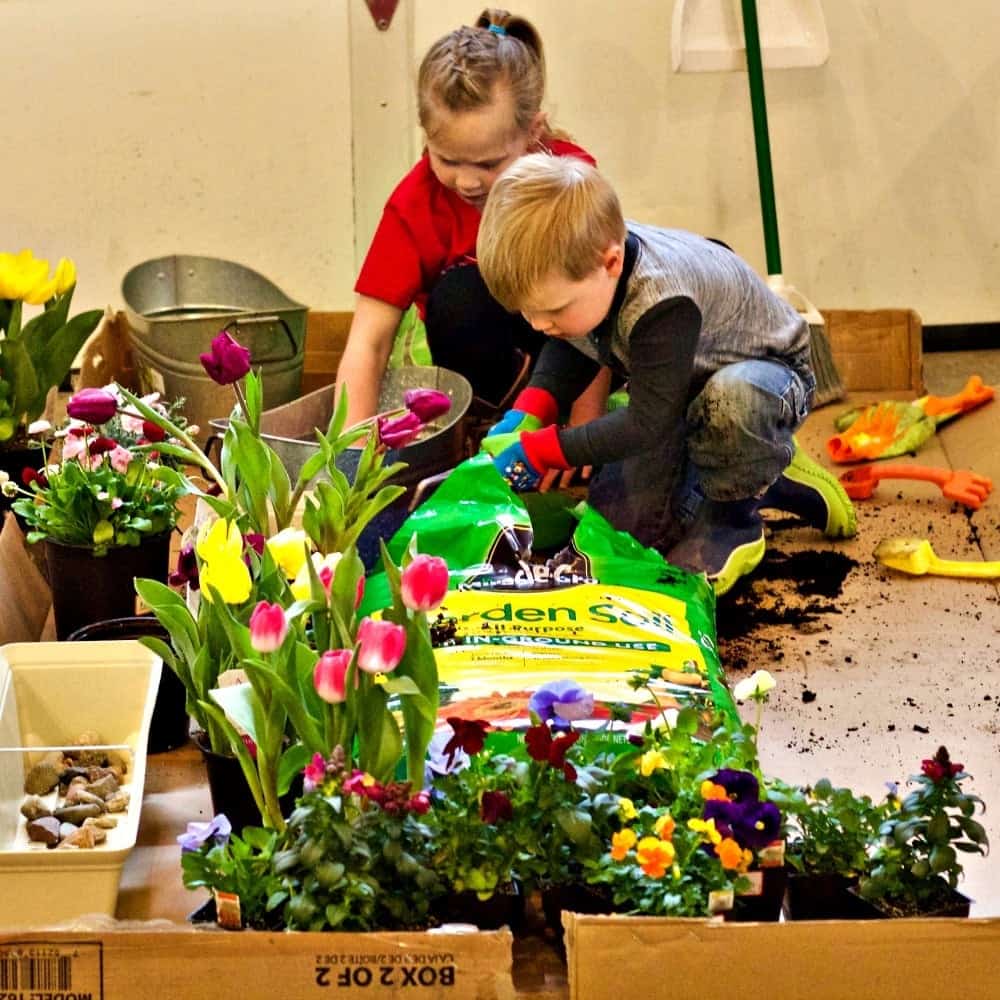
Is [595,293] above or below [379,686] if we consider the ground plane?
above

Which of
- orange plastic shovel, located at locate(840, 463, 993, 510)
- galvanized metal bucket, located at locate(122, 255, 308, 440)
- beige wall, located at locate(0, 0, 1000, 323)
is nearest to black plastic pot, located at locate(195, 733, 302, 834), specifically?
galvanized metal bucket, located at locate(122, 255, 308, 440)

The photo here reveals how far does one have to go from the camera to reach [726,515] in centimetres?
211

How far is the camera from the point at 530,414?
2107 mm

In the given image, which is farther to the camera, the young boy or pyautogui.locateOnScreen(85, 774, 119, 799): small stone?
the young boy

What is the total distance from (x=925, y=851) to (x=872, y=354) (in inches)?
72.9

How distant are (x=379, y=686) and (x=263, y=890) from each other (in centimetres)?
17

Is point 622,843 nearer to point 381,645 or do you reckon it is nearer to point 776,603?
point 381,645

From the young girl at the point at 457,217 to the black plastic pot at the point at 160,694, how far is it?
2.25ft

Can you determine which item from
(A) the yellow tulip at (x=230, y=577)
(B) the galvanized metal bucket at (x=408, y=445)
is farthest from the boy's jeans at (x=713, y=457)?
(A) the yellow tulip at (x=230, y=577)

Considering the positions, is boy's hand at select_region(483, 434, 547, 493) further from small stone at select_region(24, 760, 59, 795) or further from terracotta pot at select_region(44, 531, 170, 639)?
small stone at select_region(24, 760, 59, 795)

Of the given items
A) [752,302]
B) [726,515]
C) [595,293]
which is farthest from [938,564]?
[595,293]

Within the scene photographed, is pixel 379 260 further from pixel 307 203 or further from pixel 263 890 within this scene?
pixel 263 890

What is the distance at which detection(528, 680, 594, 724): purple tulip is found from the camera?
1.20m

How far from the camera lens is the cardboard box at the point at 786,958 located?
1022 mm
